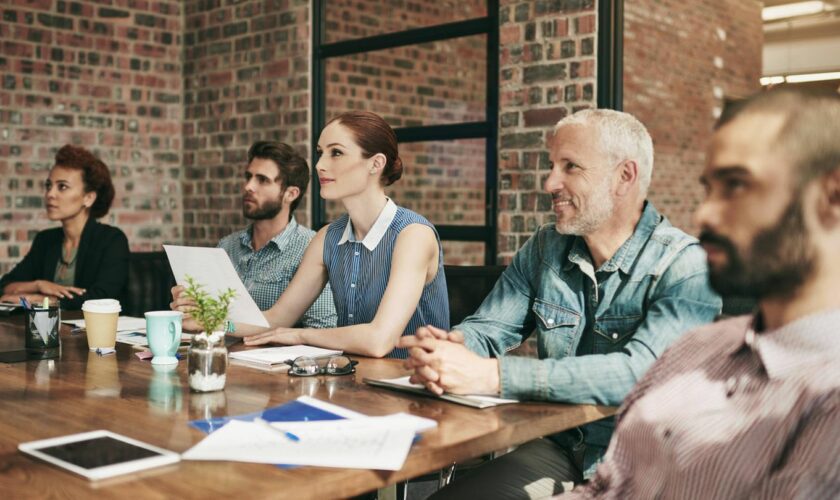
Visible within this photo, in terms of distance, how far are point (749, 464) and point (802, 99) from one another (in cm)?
46

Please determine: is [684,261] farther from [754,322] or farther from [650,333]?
[754,322]

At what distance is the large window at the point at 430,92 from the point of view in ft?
14.1

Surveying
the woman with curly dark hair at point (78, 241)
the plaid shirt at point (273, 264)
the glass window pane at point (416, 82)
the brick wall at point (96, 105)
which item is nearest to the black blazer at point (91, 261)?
the woman with curly dark hair at point (78, 241)

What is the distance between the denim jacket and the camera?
66.9 inches

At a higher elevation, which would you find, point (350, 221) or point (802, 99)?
point (802, 99)

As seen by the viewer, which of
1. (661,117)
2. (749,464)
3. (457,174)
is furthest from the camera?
(457,174)

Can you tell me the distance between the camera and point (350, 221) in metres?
2.75

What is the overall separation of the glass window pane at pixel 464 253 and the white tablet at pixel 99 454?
308 cm

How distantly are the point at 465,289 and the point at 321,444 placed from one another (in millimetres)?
1862

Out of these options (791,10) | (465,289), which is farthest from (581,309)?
(791,10)

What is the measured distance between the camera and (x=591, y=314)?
6.73 ft

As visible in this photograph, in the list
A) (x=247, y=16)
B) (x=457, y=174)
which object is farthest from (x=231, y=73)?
(x=457, y=174)

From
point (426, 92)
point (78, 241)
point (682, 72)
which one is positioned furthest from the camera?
point (426, 92)

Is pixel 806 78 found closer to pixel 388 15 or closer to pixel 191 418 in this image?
pixel 191 418
